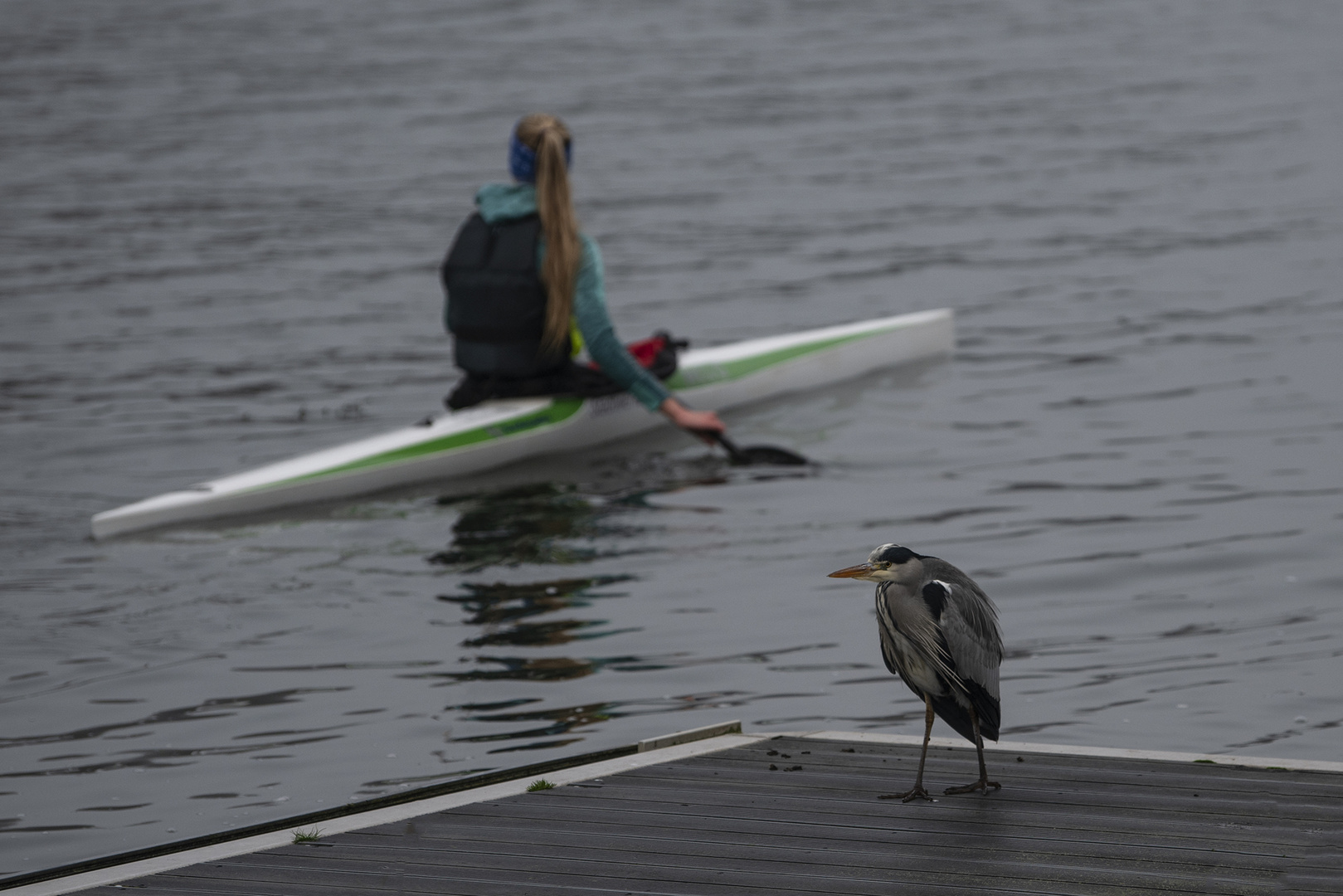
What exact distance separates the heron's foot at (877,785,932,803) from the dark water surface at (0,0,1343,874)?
1529 millimetres

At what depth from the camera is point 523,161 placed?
28.1 ft

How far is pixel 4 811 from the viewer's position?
16.6 feet

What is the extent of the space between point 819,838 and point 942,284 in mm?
11288

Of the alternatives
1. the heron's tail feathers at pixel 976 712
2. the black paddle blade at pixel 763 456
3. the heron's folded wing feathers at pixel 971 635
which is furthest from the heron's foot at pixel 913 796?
the black paddle blade at pixel 763 456

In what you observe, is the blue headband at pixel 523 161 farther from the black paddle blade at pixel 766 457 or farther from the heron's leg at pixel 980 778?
the heron's leg at pixel 980 778

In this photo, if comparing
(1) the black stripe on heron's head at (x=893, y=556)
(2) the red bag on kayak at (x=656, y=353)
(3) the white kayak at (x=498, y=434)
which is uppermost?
(1) the black stripe on heron's head at (x=893, y=556)

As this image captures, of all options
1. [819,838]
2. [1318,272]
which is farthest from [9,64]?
[819,838]

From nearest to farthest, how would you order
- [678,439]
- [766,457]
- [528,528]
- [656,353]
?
[528,528], [766,457], [656,353], [678,439]

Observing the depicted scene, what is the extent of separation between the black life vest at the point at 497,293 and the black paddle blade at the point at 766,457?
46.1 inches

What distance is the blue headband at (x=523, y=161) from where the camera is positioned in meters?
8.52

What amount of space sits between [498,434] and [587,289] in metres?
0.98

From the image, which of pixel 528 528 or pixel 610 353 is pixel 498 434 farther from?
pixel 528 528

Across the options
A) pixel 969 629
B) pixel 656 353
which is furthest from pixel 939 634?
pixel 656 353

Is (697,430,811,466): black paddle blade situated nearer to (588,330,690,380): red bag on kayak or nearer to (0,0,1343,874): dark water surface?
(0,0,1343,874): dark water surface
